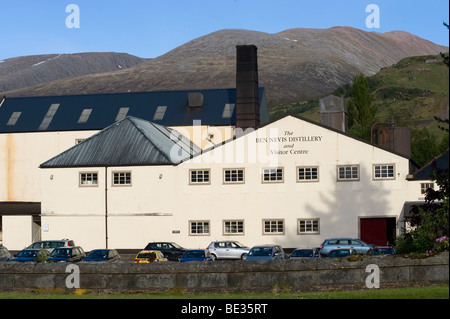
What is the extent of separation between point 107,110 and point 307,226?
33.8m

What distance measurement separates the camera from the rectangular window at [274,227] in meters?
56.8

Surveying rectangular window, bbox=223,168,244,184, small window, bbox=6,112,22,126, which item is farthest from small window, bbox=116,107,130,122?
rectangular window, bbox=223,168,244,184

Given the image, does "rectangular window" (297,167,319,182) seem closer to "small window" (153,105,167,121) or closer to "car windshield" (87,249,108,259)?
"car windshield" (87,249,108,259)

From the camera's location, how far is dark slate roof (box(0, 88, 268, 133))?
79.7 meters

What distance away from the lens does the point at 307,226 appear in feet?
186

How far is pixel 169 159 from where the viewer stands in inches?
2312

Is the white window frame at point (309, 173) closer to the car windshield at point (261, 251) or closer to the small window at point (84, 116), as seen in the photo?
the car windshield at point (261, 251)

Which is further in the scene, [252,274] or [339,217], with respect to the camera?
[339,217]

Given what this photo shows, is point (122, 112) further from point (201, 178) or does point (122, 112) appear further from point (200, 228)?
point (200, 228)

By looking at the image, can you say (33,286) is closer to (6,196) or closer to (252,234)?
(252,234)

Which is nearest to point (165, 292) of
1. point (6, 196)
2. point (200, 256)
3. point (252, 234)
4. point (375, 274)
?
point (375, 274)

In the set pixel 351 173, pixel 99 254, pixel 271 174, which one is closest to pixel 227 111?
pixel 271 174

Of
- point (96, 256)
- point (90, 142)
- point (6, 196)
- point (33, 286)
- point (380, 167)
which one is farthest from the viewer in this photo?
point (6, 196)

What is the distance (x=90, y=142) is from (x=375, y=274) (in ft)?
140
